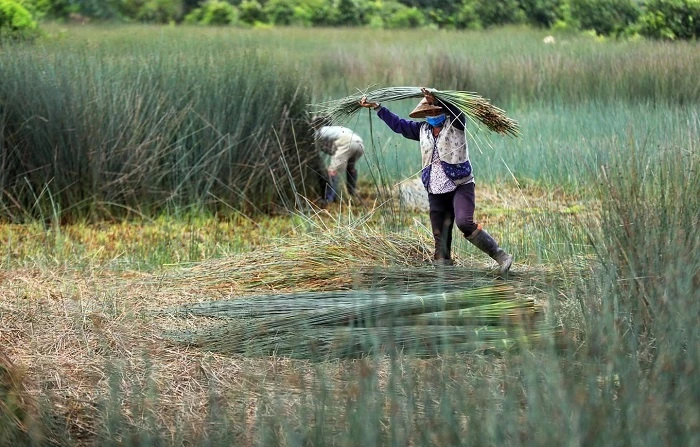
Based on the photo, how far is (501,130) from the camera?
572 centimetres

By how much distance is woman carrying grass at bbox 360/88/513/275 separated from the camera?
5648 millimetres

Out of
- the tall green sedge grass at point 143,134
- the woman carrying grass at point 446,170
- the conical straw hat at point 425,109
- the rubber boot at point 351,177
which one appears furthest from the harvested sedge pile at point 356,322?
the rubber boot at point 351,177

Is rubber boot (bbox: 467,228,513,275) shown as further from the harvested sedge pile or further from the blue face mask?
the blue face mask

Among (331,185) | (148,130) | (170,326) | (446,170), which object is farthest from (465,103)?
(148,130)

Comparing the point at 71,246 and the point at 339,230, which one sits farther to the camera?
the point at 71,246

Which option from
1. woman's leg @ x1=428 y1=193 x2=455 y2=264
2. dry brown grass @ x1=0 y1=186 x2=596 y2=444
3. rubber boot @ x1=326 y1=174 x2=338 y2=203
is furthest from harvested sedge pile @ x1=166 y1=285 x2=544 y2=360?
rubber boot @ x1=326 y1=174 x2=338 y2=203

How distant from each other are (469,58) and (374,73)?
141cm

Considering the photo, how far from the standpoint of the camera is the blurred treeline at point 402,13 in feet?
42.0

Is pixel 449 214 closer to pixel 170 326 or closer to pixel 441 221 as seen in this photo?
pixel 441 221

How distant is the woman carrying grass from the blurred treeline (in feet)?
21.4

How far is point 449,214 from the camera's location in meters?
5.91

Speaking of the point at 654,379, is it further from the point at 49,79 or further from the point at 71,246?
the point at 49,79

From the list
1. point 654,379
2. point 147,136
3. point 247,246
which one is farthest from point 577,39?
point 654,379

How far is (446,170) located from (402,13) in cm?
2161
